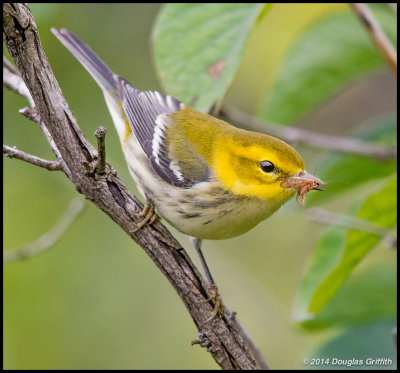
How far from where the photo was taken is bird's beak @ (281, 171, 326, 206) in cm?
251

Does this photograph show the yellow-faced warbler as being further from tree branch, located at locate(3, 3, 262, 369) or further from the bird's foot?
tree branch, located at locate(3, 3, 262, 369)

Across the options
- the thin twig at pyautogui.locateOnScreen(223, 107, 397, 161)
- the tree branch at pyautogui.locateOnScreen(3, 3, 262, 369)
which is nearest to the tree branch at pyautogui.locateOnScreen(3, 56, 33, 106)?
the tree branch at pyautogui.locateOnScreen(3, 3, 262, 369)

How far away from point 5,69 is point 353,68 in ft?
5.98

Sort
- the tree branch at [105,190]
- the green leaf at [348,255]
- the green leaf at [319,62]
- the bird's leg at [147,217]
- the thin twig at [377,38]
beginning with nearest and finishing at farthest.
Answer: the tree branch at [105,190] < the bird's leg at [147,217] < the green leaf at [348,255] < the thin twig at [377,38] < the green leaf at [319,62]

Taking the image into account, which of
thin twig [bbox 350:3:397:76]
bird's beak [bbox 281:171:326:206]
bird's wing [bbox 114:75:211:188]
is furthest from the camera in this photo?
bird's wing [bbox 114:75:211:188]

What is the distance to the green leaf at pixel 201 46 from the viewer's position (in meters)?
2.40

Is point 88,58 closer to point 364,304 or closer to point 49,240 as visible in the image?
point 49,240

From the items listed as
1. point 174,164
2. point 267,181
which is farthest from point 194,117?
point 267,181

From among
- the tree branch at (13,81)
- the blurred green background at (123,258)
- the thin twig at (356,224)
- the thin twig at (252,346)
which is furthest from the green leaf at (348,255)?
the tree branch at (13,81)

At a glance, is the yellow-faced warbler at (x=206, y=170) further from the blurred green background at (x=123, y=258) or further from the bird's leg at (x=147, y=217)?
the blurred green background at (x=123, y=258)

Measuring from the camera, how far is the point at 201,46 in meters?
2.55

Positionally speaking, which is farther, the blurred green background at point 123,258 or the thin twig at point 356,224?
the blurred green background at point 123,258

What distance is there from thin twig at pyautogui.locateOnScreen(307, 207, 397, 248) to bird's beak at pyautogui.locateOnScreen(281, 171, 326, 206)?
0.12 metres

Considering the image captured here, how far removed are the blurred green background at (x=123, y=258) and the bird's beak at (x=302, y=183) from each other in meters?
0.27
